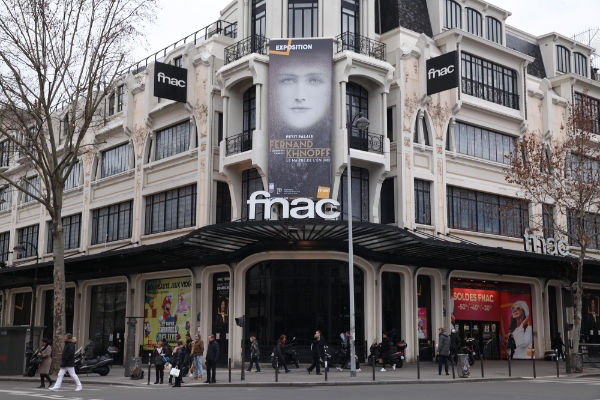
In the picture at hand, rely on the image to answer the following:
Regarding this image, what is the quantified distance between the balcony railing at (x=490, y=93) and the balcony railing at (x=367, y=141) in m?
6.56

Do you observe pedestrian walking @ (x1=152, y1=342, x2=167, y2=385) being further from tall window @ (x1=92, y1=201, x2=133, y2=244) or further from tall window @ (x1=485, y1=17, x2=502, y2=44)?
tall window @ (x1=485, y1=17, x2=502, y2=44)

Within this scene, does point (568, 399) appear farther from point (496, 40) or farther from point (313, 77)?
point (496, 40)

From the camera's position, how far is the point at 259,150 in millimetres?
30078

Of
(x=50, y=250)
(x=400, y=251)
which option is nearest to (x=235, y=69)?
(x=400, y=251)

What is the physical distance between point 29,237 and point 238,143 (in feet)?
75.2

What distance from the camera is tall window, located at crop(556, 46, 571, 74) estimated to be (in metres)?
43.2

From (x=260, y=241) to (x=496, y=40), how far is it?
61.0 ft

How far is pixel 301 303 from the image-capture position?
99.0 ft

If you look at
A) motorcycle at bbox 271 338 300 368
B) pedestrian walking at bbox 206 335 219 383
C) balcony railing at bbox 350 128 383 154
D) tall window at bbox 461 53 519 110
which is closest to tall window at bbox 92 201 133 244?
motorcycle at bbox 271 338 300 368

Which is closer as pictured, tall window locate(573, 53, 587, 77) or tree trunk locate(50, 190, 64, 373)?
tree trunk locate(50, 190, 64, 373)

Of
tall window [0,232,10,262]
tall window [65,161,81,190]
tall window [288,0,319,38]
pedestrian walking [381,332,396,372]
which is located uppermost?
tall window [288,0,319,38]

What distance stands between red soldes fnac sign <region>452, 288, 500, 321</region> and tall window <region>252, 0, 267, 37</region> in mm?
15468

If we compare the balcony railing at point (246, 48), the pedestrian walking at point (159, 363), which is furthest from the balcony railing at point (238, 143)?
the pedestrian walking at point (159, 363)

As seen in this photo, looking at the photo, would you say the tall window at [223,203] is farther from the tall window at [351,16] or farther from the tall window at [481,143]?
the tall window at [481,143]
